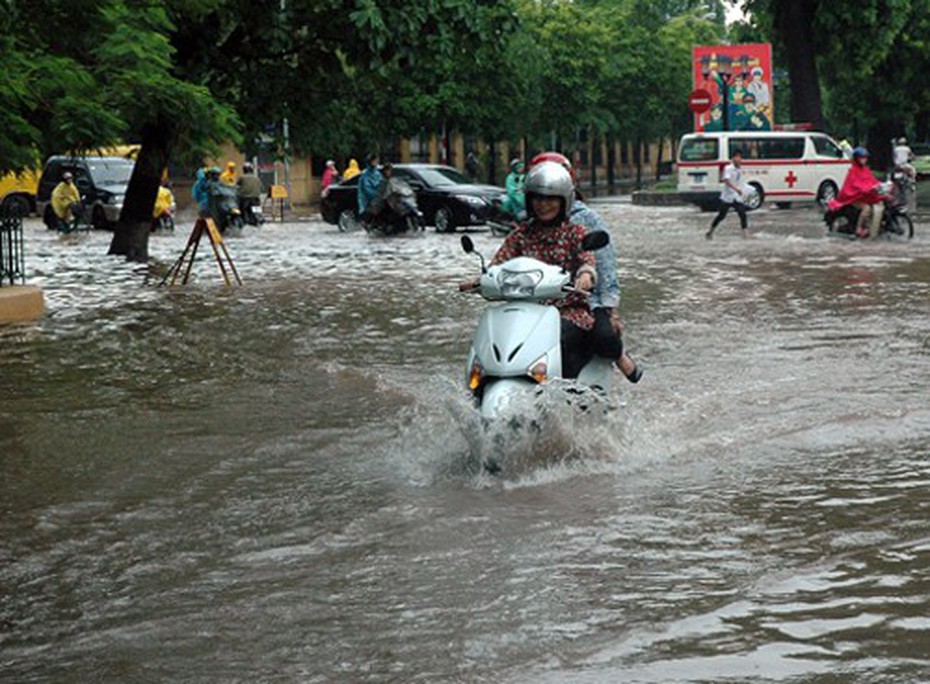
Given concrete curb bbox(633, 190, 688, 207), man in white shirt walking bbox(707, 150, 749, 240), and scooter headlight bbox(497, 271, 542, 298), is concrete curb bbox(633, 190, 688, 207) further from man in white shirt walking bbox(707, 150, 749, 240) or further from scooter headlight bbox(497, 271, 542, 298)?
scooter headlight bbox(497, 271, 542, 298)

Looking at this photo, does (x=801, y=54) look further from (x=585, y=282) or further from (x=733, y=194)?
(x=585, y=282)

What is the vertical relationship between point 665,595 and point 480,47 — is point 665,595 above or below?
below

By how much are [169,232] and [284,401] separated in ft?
93.4

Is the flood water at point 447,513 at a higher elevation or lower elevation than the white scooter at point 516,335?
lower

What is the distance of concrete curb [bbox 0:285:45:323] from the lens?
669 inches

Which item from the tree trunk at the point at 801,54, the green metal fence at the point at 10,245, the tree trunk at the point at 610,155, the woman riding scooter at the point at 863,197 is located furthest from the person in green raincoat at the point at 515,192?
the tree trunk at the point at 610,155

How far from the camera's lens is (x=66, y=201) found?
35.9 meters

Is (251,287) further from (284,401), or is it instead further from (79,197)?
(79,197)

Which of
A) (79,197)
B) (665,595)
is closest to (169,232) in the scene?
(79,197)

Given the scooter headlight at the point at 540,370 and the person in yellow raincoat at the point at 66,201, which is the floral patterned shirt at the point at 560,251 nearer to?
the scooter headlight at the point at 540,370

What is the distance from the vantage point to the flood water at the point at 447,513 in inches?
213

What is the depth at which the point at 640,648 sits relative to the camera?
5.34 metres

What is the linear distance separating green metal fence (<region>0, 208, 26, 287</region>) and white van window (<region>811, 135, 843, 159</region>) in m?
28.2

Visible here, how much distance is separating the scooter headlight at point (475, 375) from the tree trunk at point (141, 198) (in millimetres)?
17078
